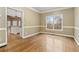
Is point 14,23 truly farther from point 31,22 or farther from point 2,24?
point 31,22

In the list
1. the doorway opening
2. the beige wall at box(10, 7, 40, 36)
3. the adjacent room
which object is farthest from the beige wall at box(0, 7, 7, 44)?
the beige wall at box(10, 7, 40, 36)

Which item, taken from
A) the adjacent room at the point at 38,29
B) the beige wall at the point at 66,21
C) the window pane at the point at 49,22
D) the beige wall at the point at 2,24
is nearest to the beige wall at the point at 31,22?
the adjacent room at the point at 38,29

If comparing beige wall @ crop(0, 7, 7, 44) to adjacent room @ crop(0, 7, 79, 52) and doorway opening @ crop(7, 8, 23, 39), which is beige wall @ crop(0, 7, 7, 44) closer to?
adjacent room @ crop(0, 7, 79, 52)

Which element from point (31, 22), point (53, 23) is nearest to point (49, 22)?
point (53, 23)

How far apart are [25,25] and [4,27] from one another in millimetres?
596

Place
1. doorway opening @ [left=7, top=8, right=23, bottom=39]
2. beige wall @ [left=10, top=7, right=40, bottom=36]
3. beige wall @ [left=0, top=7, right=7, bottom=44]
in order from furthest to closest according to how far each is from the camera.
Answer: beige wall @ [left=10, top=7, right=40, bottom=36]
beige wall @ [left=0, top=7, right=7, bottom=44]
doorway opening @ [left=7, top=8, right=23, bottom=39]

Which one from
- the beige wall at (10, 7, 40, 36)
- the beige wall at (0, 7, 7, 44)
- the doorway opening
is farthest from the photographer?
the beige wall at (10, 7, 40, 36)

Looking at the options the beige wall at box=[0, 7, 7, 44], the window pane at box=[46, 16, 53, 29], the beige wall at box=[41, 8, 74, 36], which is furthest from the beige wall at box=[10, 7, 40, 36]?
the beige wall at box=[0, 7, 7, 44]

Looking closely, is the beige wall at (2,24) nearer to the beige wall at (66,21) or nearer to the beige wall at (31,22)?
the beige wall at (31,22)

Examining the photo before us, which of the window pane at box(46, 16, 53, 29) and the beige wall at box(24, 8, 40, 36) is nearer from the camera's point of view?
the window pane at box(46, 16, 53, 29)
